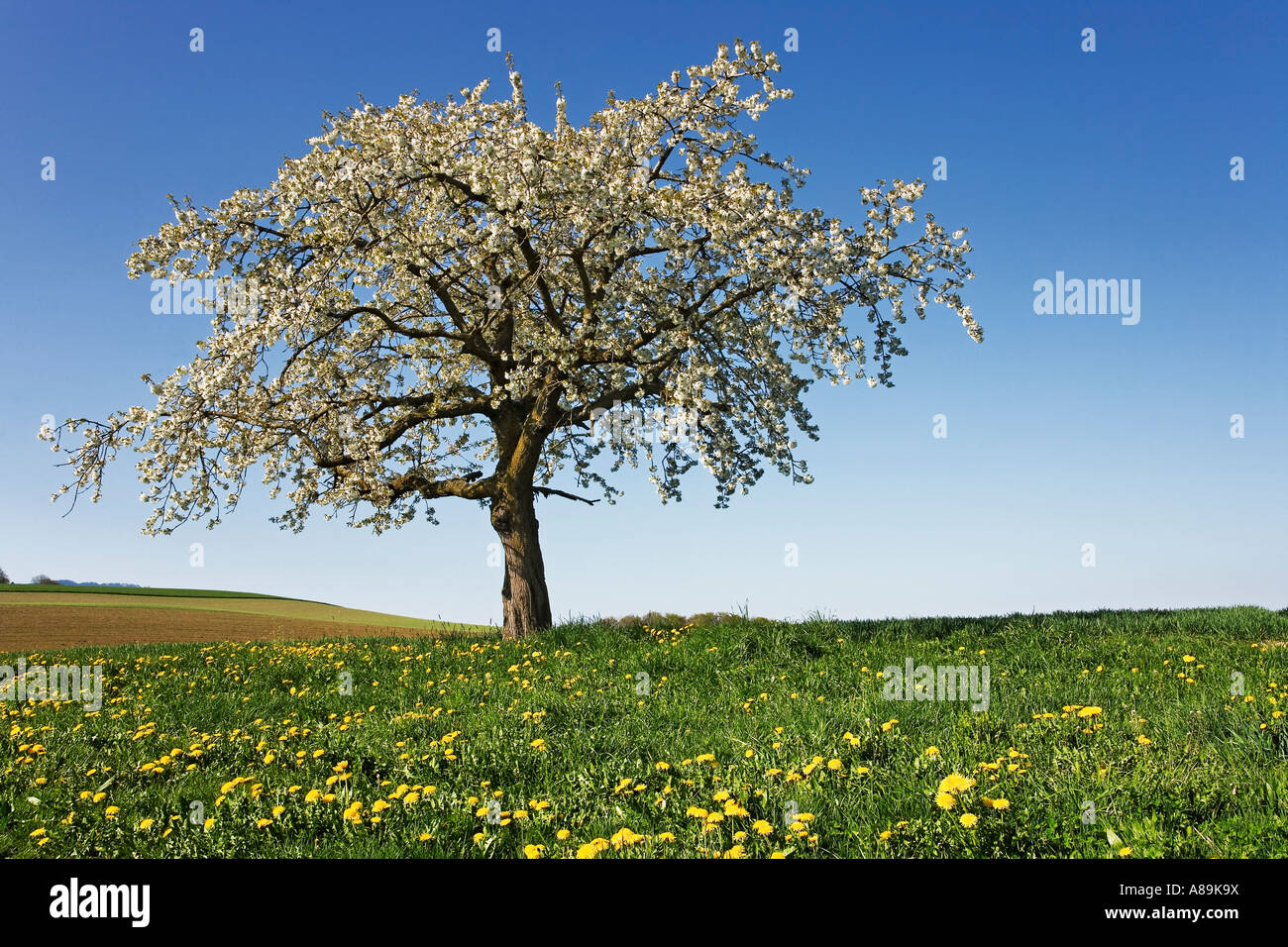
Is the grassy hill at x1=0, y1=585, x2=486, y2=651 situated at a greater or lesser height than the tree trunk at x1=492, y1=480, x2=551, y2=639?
lesser

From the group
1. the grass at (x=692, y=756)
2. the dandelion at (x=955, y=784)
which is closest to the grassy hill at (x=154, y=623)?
the grass at (x=692, y=756)

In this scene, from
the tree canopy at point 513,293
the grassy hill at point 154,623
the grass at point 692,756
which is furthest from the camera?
the grassy hill at point 154,623

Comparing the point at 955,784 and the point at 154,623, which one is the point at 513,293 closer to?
the point at 955,784

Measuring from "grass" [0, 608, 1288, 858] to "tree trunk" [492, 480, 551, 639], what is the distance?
3.30m

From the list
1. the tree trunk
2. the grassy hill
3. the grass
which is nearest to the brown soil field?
the grassy hill

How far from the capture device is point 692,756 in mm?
7176

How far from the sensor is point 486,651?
1401 cm

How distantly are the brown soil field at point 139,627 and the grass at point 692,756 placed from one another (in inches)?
350

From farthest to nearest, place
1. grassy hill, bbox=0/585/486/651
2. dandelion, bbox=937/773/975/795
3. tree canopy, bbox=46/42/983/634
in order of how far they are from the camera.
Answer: grassy hill, bbox=0/585/486/651, tree canopy, bbox=46/42/983/634, dandelion, bbox=937/773/975/795

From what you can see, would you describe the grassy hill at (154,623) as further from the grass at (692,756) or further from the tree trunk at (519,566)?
the grass at (692,756)

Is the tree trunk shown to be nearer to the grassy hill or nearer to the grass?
the grassy hill

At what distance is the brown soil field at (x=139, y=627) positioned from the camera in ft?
78.5

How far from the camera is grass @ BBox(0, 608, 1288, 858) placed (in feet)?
17.1

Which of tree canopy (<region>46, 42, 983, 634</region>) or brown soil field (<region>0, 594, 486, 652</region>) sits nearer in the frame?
tree canopy (<region>46, 42, 983, 634</region>)
